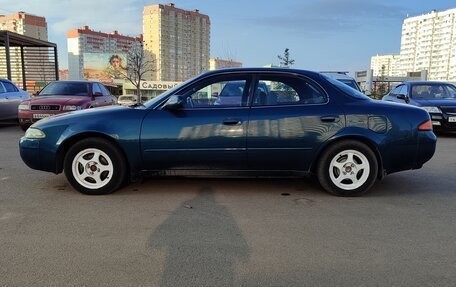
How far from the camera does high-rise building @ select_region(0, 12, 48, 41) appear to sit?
6259cm

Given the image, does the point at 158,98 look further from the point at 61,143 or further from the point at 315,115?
the point at 315,115

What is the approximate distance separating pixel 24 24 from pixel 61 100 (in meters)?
62.2

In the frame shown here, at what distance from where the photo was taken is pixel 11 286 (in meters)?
2.63

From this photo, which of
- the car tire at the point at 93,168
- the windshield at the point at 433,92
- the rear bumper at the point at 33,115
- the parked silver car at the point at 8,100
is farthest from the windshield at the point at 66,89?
the windshield at the point at 433,92

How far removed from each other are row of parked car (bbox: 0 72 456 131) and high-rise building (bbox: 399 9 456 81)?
53.2 m

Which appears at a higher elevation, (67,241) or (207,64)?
(207,64)

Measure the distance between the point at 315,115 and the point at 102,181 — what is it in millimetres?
2641

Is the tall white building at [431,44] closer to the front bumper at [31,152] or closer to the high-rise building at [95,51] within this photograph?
the high-rise building at [95,51]

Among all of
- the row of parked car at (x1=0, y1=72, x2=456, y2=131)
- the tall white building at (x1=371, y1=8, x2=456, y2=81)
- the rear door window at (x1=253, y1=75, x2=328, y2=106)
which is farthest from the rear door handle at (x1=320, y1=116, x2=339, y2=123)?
the tall white building at (x1=371, y1=8, x2=456, y2=81)

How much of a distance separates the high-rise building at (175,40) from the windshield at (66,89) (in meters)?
81.3

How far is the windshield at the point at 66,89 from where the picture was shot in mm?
11109

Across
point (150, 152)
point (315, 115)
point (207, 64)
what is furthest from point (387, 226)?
point (207, 64)

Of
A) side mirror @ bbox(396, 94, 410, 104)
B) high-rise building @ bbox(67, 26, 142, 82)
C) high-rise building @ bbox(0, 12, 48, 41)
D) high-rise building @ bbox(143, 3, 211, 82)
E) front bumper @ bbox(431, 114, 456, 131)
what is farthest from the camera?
high-rise building @ bbox(143, 3, 211, 82)

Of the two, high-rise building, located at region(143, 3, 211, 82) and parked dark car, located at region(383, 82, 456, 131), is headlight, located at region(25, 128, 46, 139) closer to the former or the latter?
parked dark car, located at region(383, 82, 456, 131)
